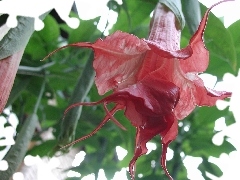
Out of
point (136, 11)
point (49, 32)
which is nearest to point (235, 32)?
point (136, 11)

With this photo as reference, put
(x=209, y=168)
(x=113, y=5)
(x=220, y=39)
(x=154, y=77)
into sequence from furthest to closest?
(x=209, y=168) < (x=113, y=5) < (x=220, y=39) < (x=154, y=77)

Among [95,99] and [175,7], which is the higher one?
[175,7]

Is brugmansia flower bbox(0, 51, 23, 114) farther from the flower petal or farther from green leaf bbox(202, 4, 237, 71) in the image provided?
green leaf bbox(202, 4, 237, 71)

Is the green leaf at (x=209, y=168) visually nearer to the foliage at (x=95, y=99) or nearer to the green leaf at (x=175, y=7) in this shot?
the foliage at (x=95, y=99)

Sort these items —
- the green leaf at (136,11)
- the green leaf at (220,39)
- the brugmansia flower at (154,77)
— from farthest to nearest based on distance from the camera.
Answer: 1. the green leaf at (136,11)
2. the green leaf at (220,39)
3. the brugmansia flower at (154,77)

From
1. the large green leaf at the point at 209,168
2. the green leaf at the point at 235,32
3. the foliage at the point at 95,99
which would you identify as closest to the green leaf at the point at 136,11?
the foliage at the point at 95,99

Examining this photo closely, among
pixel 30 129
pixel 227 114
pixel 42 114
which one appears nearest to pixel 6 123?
pixel 42 114

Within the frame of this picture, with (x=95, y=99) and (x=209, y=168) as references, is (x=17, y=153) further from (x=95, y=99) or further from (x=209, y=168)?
(x=209, y=168)

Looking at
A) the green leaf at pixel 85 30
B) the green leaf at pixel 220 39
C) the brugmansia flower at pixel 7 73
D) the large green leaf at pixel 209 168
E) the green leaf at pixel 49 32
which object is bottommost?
the large green leaf at pixel 209 168

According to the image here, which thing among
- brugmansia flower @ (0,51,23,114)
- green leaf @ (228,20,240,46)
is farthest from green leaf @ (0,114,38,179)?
green leaf @ (228,20,240,46)
